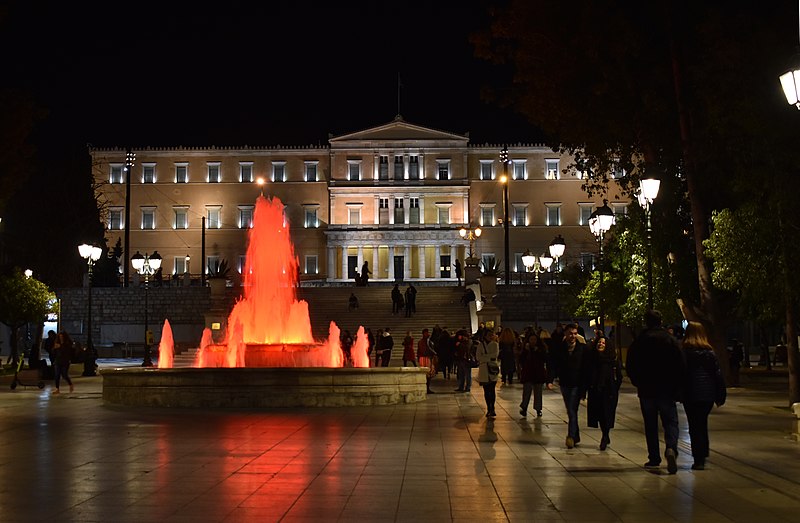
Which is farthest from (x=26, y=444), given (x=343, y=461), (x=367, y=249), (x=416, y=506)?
(x=367, y=249)

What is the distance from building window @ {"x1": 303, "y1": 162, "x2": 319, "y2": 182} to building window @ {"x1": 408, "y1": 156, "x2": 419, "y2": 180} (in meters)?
7.74

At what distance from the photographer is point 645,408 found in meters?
10.7

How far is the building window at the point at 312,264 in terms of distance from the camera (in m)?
83.3

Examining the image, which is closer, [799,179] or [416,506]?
[416,506]

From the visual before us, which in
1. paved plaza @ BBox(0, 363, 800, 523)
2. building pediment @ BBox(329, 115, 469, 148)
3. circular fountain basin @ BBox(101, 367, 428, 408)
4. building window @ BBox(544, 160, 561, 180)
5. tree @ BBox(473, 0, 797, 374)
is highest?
building pediment @ BBox(329, 115, 469, 148)

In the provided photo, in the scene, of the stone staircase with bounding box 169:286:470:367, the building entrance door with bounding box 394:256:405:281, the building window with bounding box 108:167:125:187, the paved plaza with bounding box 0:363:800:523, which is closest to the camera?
the paved plaza with bounding box 0:363:800:523

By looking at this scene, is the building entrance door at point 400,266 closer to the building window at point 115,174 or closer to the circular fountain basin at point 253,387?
the building window at point 115,174

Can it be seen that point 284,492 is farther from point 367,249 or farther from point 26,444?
point 367,249

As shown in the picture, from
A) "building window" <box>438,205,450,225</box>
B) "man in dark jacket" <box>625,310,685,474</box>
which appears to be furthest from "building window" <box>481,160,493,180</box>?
"man in dark jacket" <box>625,310,685,474</box>

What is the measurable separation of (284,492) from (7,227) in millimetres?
66024

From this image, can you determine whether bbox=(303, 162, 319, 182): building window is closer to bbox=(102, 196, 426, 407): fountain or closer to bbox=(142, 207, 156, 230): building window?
bbox=(142, 207, 156, 230): building window

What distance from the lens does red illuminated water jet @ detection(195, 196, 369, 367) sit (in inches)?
899

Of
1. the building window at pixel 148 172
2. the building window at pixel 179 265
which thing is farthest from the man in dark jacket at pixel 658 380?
the building window at pixel 148 172

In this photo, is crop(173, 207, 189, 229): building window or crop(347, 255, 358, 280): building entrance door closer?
crop(347, 255, 358, 280): building entrance door
